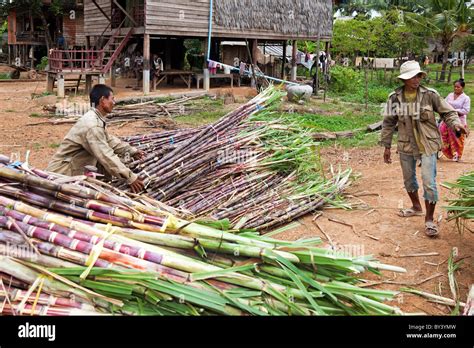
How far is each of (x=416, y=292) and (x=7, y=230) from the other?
276cm

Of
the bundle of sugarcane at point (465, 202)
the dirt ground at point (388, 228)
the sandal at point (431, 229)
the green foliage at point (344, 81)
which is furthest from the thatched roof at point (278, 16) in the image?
the bundle of sugarcane at point (465, 202)

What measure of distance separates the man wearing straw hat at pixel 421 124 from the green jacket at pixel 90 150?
8.80ft

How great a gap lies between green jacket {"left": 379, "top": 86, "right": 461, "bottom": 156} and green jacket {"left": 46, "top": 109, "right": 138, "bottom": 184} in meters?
2.66

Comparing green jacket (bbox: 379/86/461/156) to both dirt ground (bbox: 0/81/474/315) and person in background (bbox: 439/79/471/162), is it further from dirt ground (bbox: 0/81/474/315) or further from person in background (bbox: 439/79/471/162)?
person in background (bbox: 439/79/471/162)

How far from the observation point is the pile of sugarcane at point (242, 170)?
469 cm

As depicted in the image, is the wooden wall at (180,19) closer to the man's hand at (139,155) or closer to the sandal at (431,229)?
the man's hand at (139,155)

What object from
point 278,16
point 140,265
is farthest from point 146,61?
point 140,265

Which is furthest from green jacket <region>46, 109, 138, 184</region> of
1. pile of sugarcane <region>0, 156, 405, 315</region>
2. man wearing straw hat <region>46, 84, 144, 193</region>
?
pile of sugarcane <region>0, 156, 405, 315</region>

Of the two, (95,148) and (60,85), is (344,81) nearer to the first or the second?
(60,85)

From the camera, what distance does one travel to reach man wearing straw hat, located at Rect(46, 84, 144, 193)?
4141 mm

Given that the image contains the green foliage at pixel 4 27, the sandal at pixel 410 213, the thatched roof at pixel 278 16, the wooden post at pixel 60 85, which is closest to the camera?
the sandal at pixel 410 213

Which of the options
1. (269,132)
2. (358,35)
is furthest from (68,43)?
(269,132)
